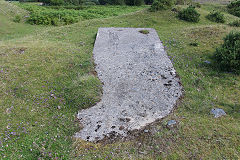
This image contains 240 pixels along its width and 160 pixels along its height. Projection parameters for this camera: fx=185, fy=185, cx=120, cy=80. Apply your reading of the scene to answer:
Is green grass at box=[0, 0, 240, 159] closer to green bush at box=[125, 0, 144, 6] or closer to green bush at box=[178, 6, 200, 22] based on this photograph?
green bush at box=[178, 6, 200, 22]

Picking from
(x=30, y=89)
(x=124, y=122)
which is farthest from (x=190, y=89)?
(x=30, y=89)

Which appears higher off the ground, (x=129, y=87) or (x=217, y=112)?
(x=217, y=112)

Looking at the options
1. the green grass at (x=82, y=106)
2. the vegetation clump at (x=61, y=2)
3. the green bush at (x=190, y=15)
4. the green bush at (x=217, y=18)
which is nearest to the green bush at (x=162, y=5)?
the green bush at (x=190, y=15)

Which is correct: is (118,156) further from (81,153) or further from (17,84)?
(17,84)

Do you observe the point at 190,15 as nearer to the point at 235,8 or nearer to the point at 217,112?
the point at 235,8

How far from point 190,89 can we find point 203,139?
3394 mm

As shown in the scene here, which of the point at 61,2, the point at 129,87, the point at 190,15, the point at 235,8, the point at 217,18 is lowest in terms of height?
the point at 129,87

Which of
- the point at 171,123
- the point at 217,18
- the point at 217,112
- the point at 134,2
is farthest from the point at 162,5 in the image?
the point at 134,2

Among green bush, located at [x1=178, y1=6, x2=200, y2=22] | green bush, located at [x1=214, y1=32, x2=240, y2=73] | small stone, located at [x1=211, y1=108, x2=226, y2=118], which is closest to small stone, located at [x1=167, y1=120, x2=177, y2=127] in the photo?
small stone, located at [x1=211, y1=108, x2=226, y2=118]

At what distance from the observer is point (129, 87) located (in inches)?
381

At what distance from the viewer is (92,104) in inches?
339

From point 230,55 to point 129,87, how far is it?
6.24 m

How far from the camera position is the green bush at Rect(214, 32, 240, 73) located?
10625 mm

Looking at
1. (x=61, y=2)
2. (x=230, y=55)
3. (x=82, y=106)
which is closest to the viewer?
(x=82, y=106)
